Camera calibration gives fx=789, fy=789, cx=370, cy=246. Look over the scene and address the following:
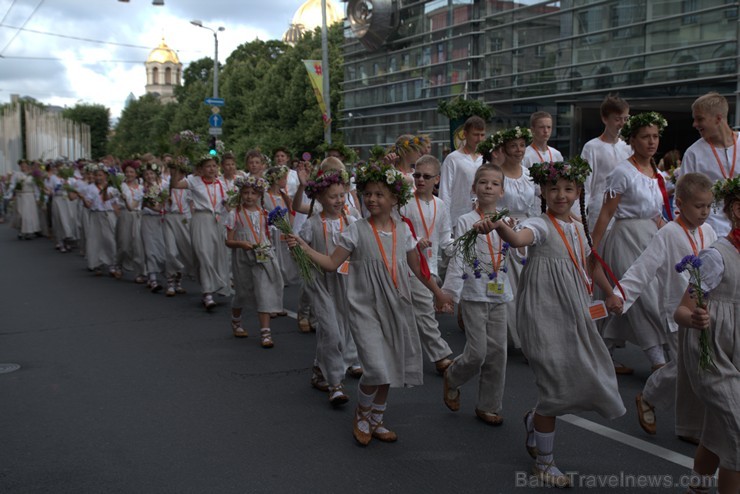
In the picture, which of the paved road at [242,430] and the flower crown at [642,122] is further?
the flower crown at [642,122]

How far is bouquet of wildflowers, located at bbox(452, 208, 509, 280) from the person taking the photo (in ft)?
15.2

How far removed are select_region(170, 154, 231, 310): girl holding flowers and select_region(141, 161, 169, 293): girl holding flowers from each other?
2.07 m

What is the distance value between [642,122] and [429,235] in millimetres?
2143

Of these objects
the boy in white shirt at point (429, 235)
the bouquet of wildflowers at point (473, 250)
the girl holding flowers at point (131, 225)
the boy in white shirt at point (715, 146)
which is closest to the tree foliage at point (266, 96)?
the girl holding flowers at point (131, 225)

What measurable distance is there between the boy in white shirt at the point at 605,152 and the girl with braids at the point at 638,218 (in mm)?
805

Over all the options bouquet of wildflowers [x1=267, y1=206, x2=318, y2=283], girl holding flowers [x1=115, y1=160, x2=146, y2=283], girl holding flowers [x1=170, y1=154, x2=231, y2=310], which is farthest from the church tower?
bouquet of wildflowers [x1=267, y1=206, x2=318, y2=283]

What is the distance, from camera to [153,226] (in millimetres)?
13531

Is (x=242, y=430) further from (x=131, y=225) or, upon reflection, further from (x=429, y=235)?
(x=131, y=225)

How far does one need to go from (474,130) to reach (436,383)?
3.01 metres

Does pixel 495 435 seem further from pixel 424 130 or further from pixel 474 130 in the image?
pixel 424 130

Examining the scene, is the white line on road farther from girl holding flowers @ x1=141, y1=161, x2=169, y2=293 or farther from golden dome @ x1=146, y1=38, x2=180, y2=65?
golden dome @ x1=146, y1=38, x2=180, y2=65

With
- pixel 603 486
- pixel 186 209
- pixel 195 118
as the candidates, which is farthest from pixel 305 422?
pixel 195 118

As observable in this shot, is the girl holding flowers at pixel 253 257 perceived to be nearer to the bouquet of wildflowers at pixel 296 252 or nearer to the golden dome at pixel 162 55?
the bouquet of wildflowers at pixel 296 252

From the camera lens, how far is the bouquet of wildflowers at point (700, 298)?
3865mm
